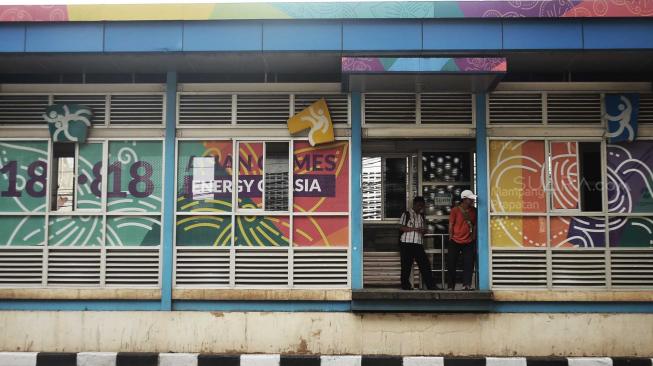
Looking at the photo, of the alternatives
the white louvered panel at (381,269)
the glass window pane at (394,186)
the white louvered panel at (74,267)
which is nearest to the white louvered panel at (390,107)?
the glass window pane at (394,186)

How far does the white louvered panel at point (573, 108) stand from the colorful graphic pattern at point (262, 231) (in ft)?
11.9

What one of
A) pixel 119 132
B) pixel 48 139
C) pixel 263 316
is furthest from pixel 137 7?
pixel 263 316

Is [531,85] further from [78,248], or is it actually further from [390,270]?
[78,248]

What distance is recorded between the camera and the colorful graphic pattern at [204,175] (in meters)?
7.96

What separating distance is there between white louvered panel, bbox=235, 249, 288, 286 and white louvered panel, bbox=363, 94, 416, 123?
81.3 inches

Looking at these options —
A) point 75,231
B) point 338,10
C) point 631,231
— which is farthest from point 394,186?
point 75,231

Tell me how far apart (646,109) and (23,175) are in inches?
312

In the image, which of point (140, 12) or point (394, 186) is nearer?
point (140, 12)

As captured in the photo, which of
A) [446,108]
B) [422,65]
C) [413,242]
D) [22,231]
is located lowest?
[413,242]

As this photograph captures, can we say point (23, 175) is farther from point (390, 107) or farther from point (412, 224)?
point (412, 224)

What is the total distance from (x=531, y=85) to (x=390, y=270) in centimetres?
333

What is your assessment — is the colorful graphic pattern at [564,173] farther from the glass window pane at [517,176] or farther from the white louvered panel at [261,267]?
the white louvered panel at [261,267]

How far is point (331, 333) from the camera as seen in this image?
7.59 m

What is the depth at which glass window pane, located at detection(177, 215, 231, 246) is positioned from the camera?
7.90m
